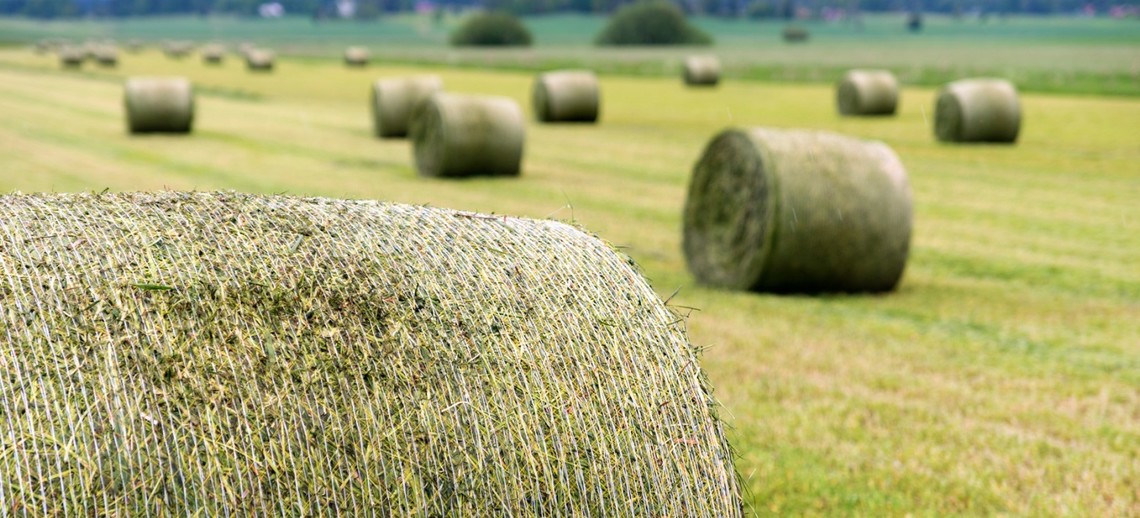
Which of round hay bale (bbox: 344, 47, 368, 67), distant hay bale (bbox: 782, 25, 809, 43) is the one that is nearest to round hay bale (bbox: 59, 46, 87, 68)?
round hay bale (bbox: 344, 47, 368, 67)

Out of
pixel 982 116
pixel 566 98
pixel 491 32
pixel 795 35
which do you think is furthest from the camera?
pixel 795 35

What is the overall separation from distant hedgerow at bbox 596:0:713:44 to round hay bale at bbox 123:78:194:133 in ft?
280

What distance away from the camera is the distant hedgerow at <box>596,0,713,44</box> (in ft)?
357

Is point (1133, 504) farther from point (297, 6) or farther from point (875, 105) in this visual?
point (297, 6)

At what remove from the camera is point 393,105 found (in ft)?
86.9

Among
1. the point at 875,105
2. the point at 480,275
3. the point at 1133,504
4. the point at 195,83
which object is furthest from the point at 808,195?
the point at 195,83

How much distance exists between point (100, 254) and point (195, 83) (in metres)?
45.5

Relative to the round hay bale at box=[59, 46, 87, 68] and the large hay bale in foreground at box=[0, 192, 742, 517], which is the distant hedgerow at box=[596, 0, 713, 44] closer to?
the round hay bale at box=[59, 46, 87, 68]

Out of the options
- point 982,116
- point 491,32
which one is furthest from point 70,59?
point 491,32

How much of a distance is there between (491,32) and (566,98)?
82610 mm

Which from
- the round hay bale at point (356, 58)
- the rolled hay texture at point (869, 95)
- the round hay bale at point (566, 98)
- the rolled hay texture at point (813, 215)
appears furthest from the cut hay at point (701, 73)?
the rolled hay texture at point (813, 215)

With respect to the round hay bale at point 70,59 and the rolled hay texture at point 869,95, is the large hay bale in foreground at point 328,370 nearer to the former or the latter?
the rolled hay texture at point 869,95

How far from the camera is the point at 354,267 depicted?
4086 mm

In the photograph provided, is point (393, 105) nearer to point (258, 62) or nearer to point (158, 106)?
point (158, 106)
